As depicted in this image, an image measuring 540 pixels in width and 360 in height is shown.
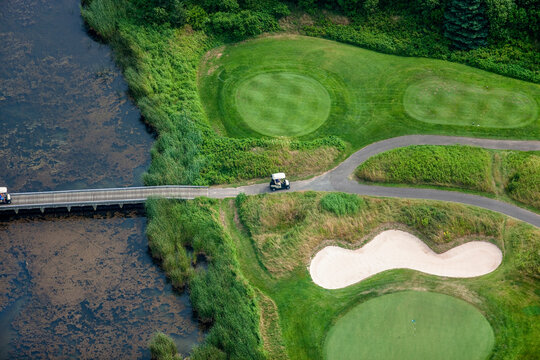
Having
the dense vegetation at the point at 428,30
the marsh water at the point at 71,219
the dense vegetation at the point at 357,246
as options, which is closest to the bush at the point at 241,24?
the dense vegetation at the point at 428,30

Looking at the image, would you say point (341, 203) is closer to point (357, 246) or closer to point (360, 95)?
point (357, 246)

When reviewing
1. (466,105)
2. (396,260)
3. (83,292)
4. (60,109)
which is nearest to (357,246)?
(396,260)

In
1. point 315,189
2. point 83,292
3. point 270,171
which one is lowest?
point 83,292

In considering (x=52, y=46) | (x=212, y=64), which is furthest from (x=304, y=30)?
(x=52, y=46)

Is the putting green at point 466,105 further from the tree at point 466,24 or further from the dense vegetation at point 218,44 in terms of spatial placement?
the tree at point 466,24

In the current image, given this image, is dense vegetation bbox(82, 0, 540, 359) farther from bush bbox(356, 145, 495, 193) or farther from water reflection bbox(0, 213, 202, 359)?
bush bbox(356, 145, 495, 193)
